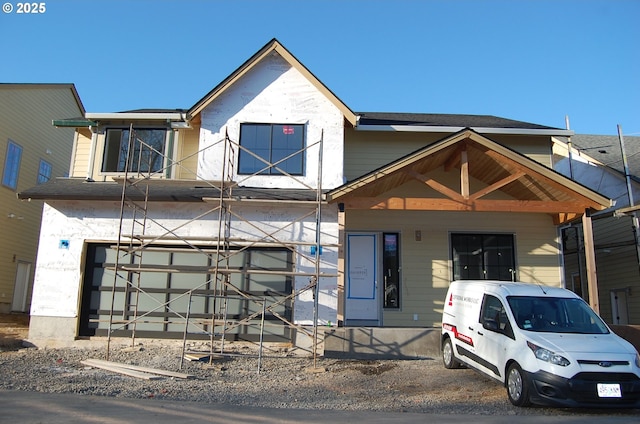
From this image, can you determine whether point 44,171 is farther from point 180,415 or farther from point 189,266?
point 180,415

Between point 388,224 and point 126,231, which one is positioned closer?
point 126,231

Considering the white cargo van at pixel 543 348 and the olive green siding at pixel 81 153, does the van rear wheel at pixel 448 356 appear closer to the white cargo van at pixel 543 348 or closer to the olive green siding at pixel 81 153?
the white cargo van at pixel 543 348

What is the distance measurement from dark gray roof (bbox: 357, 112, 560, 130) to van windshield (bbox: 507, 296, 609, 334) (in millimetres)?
6972

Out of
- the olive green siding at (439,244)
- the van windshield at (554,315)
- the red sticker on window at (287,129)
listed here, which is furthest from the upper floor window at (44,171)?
the van windshield at (554,315)

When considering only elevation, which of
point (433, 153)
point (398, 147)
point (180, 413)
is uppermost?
point (398, 147)

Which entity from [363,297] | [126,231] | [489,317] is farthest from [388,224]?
[126,231]

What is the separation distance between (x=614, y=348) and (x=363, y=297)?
6.60m

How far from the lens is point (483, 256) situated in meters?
13.1

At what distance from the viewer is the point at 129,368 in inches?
344

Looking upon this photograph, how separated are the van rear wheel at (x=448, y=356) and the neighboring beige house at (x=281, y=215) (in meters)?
2.31

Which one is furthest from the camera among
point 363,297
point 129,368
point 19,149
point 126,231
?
point 19,149

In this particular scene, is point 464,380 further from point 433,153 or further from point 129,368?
point 129,368

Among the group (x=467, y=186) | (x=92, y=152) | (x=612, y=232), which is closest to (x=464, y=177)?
(x=467, y=186)

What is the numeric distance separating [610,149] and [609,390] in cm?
1421
